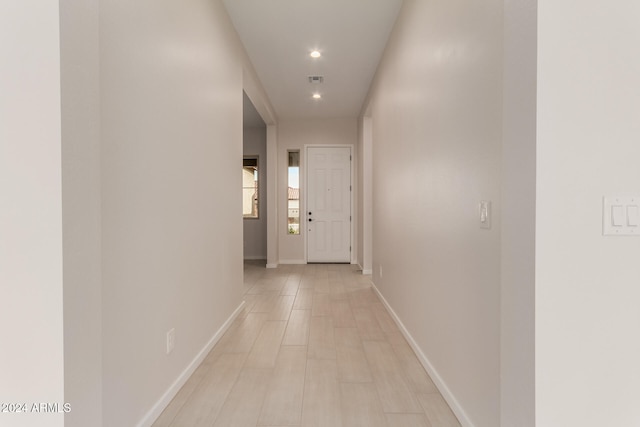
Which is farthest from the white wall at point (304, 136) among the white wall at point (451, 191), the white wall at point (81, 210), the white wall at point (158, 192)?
the white wall at point (81, 210)

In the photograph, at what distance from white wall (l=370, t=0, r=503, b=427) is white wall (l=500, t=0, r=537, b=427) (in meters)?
0.23

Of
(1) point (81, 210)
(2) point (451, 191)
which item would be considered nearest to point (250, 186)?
(2) point (451, 191)

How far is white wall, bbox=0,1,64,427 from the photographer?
1019 mm

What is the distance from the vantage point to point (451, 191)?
2000mm

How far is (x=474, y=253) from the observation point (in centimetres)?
169

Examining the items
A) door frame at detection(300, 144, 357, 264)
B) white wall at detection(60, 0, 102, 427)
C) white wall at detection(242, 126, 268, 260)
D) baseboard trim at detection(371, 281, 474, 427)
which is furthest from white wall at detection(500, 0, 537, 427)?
white wall at detection(242, 126, 268, 260)

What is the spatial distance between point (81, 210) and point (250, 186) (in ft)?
22.9

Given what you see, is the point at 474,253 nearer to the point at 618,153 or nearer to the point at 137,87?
the point at 618,153

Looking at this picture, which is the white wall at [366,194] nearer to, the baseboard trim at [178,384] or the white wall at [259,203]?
the white wall at [259,203]

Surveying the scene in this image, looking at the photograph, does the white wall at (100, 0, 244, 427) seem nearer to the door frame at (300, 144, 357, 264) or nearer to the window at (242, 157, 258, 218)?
the door frame at (300, 144, 357, 264)

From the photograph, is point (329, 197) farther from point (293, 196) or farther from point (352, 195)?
point (293, 196)

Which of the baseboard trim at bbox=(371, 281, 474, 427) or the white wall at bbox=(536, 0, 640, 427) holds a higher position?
the white wall at bbox=(536, 0, 640, 427)

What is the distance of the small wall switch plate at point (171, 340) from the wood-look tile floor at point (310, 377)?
28 cm

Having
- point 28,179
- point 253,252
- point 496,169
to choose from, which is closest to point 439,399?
point 496,169
